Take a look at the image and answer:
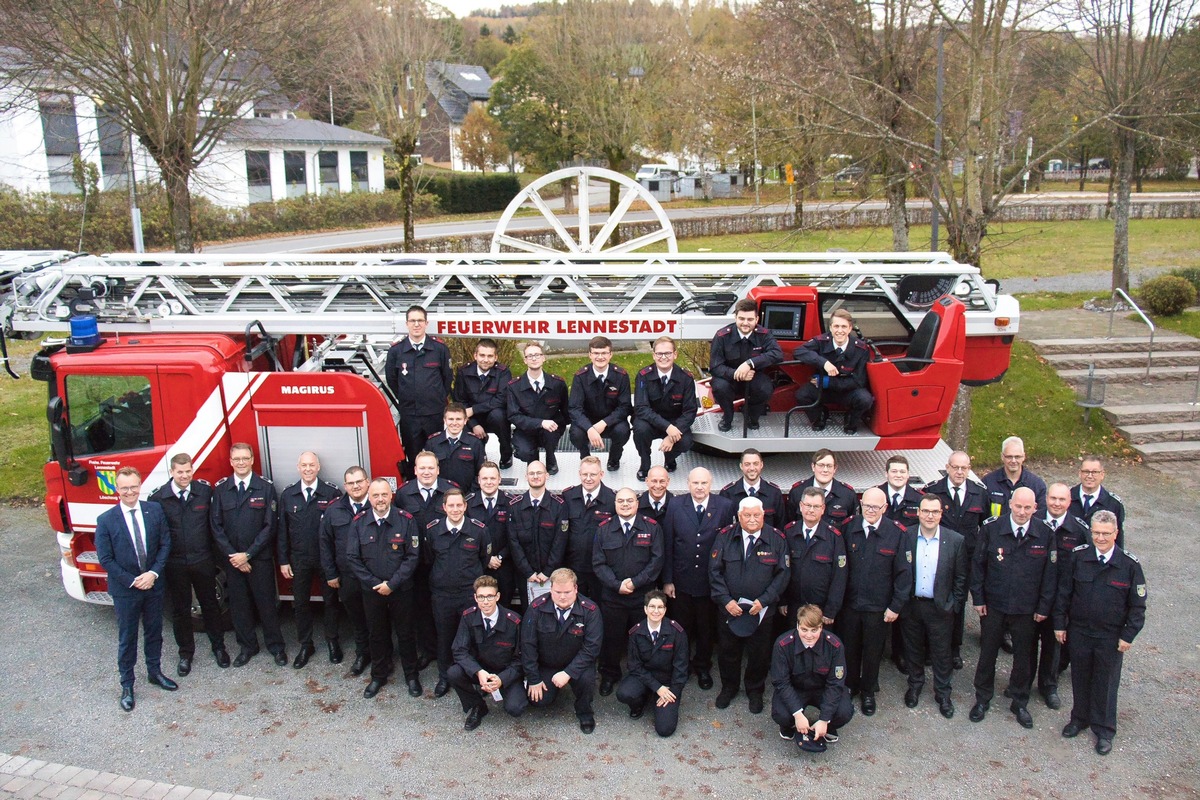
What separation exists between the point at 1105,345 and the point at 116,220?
76.0ft

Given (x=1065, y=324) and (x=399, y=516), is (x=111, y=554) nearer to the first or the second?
(x=399, y=516)

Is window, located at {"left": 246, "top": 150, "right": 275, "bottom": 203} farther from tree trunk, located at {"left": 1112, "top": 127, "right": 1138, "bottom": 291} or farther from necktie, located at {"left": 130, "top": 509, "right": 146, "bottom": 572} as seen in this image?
necktie, located at {"left": 130, "top": 509, "right": 146, "bottom": 572}

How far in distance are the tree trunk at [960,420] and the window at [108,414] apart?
27.1ft

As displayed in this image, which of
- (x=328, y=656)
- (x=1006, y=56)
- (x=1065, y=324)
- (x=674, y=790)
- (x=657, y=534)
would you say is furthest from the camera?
(x=1065, y=324)

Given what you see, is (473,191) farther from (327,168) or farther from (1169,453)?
(1169,453)

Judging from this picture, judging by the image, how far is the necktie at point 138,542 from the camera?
266 inches

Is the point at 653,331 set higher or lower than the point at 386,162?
lower

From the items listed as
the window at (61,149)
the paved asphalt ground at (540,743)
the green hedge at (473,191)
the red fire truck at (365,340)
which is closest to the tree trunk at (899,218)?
the red fire truck at (365,340)

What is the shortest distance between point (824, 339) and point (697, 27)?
42963mm

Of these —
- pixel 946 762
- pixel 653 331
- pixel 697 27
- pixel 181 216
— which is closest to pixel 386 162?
pixel 697 27

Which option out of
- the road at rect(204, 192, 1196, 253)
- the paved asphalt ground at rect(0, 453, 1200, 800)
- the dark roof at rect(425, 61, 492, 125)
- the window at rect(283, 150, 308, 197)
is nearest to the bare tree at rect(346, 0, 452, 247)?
the road at rect(204, 192, 1196, 253)

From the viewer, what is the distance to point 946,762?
6.01 m

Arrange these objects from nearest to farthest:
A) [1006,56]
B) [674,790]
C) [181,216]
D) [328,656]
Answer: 1. [674,790]
2. [328,656]
3. [1006,56]
4. [181,216]

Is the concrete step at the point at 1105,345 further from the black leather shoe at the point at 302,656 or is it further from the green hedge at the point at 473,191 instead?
the green hedge at the point at 473,191
